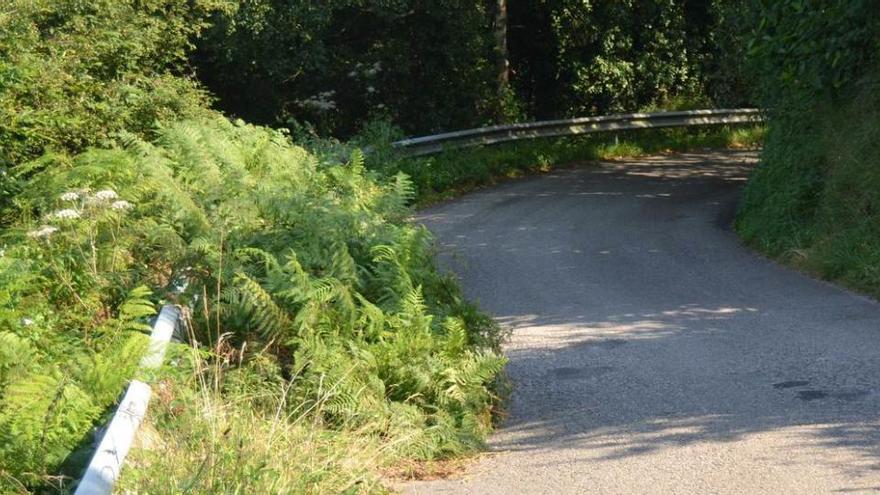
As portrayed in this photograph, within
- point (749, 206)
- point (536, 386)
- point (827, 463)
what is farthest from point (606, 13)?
point (827, 463)

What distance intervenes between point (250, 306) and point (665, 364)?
343cm

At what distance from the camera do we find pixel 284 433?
656 cm

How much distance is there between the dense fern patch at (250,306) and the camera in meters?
7.25

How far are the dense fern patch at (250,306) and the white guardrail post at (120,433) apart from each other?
21cm

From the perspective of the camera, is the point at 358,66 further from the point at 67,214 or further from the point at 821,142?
the point at 67,214

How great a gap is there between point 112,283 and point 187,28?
11289mm

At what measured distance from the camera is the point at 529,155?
2623 cm

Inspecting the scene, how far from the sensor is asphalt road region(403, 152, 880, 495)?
6992 millimetres

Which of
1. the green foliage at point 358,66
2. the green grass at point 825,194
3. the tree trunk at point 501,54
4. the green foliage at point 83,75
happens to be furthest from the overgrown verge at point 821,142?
the tree trunk at point 501,54

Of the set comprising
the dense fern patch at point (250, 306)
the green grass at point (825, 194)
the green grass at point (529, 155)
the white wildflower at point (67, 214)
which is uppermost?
the white wildflower at point (67, 214)

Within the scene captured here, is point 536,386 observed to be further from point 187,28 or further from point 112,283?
point 187,28

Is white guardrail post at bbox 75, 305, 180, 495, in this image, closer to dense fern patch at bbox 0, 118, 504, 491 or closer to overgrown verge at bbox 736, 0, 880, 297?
dense fern patch at bbox 0, 118, 504, 491

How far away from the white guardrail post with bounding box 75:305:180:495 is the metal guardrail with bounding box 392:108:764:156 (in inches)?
631

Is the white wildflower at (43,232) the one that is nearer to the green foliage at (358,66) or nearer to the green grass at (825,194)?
the green grass at (825,194)
